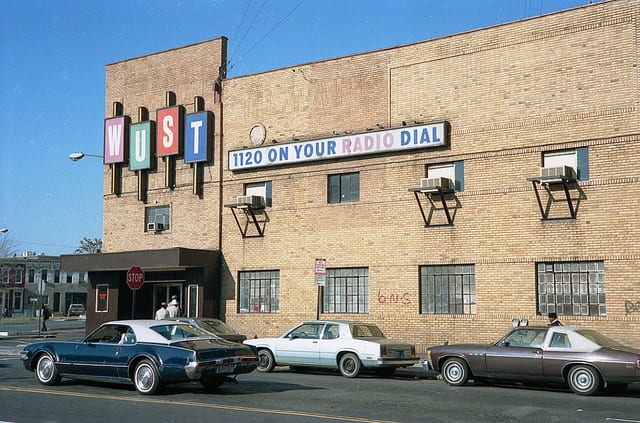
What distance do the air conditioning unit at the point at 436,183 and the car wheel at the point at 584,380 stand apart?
8.63 meters

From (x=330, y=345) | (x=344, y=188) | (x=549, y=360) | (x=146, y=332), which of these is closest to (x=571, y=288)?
(x=549, y=360)

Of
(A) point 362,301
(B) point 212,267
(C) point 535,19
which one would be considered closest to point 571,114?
(C) point 535,19

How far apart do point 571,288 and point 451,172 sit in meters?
4.89

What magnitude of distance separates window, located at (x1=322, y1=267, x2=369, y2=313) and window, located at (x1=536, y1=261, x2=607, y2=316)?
5.72m

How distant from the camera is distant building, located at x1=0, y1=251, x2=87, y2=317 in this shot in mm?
83188

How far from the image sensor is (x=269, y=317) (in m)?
26.5

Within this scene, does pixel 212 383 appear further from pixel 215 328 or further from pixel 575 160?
pixel 575 160

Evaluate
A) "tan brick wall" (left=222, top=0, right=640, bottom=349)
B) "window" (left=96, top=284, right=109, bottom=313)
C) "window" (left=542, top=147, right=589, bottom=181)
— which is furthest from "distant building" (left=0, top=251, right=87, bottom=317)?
"window" (left=542, top=147, right=589, bottom=181)

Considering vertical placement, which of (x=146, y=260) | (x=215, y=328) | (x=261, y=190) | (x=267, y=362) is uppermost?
(x=261, y=190)

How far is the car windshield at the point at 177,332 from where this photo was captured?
551 inches

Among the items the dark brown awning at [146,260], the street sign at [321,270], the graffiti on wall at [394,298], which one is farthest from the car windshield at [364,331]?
the dark brown awning at [146,260]

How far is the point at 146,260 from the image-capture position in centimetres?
2825

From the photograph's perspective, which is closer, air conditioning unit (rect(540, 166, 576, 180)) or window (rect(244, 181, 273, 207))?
air conditioning unit (rect(540, 166, 576, 180))

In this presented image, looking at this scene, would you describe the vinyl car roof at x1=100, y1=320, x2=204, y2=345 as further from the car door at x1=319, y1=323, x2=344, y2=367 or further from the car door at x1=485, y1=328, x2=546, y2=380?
the car door at x1=485, y1=328, x2=546, y2=380
